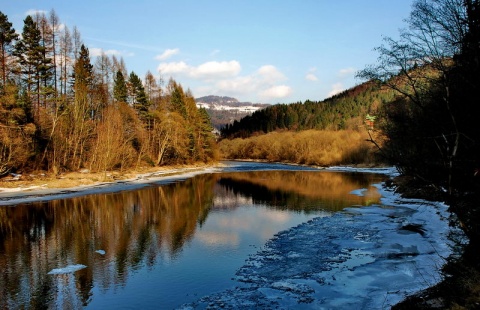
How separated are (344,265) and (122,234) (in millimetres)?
→ 9738

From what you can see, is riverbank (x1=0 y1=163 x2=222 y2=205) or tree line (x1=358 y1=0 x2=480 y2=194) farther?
riverbank (x1=0 y1=163 x2=222 y2=205)

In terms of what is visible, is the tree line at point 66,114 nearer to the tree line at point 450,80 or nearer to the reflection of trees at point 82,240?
the reflection of trees at point 82,240

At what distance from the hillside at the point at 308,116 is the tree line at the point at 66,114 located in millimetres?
64238

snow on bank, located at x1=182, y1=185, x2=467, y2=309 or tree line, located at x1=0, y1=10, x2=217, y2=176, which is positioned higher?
tree line, located at x1=0, y1=10, x2=217, y2=176

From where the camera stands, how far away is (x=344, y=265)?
38.0ft

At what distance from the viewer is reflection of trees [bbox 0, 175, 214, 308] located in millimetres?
9828

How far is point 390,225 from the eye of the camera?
17.0 m

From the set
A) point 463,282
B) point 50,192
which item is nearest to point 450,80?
point 463,282

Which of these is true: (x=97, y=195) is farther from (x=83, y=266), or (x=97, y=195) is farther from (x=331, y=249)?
(x=331, y=249)

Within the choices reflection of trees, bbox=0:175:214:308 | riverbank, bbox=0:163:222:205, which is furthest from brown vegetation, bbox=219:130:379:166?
reflection of trees, bbox=0:175:214:308

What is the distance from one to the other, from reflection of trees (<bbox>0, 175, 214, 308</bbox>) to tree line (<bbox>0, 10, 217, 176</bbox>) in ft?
39.8

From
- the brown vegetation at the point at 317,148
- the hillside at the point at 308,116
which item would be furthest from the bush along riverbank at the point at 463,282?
the hillside at the point at 308,116

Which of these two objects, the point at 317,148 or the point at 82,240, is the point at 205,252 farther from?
the point at 317,148

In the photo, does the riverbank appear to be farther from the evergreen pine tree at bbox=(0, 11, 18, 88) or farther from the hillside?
the hillside
